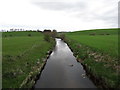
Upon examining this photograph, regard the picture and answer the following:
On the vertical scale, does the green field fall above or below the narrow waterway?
above

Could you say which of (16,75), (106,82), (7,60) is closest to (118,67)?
(106,82)

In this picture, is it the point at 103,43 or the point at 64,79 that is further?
the point at 103,43

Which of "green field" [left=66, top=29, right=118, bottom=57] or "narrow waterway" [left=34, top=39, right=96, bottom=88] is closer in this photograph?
"narrow waterway" [left=34, top=39, right=96, bottom=88]

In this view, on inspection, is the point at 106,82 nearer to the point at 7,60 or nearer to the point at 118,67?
the point at 118,67

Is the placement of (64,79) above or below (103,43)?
below

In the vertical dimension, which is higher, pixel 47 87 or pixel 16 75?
pixel 16 75

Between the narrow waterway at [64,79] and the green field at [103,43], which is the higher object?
the green field at [103,43]

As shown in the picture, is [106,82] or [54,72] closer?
[106,82]

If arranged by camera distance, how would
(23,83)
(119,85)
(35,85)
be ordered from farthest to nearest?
(35,85)
(23,83)
(119,85)

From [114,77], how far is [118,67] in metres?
2.42

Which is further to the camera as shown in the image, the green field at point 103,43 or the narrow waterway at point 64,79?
the green field at point 103,43

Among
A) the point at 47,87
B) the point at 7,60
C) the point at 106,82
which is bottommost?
the point at 47,87

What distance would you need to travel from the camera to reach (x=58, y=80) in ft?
58.6

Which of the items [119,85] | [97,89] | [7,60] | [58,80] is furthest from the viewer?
[7,60]
